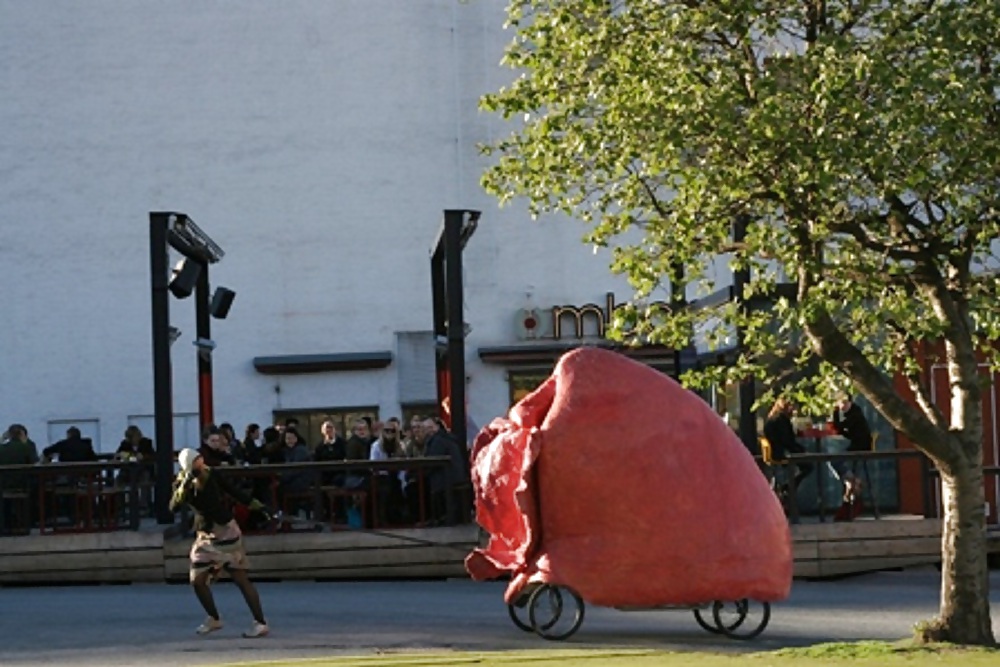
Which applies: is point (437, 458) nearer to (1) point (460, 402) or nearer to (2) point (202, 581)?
(1) point (460, 402)

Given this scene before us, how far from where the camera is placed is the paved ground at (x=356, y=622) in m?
17.5

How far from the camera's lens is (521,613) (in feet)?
61.7

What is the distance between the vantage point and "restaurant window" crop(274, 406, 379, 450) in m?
39.2

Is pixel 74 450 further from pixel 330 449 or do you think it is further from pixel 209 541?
pixel 209 541

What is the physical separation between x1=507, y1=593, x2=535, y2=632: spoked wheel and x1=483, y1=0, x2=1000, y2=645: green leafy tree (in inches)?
109

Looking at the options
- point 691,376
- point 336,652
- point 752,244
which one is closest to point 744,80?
point 752,244

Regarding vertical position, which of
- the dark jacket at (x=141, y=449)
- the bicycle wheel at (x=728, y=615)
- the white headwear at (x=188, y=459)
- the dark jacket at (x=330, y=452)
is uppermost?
the dark jacket at (x=141, y=449)

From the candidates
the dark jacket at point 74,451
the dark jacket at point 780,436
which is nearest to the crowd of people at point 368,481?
the dark jacket at point 74,451

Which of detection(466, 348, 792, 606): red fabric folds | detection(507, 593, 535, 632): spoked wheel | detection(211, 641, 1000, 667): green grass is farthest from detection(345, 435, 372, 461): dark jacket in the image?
detection(211, 641, 1000, 667): green grass

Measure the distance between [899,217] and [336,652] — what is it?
5353mm

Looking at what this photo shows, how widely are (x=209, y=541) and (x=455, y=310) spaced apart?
624 centimetres

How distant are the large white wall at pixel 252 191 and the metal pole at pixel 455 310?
14.4 metres

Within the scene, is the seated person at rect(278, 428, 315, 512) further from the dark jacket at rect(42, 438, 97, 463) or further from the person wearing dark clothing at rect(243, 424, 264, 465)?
the dark jacket at rect(42, 438, 97, 463)

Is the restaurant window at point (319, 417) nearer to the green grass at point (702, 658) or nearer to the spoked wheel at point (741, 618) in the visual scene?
the spoked wheel at point (741, 618)
